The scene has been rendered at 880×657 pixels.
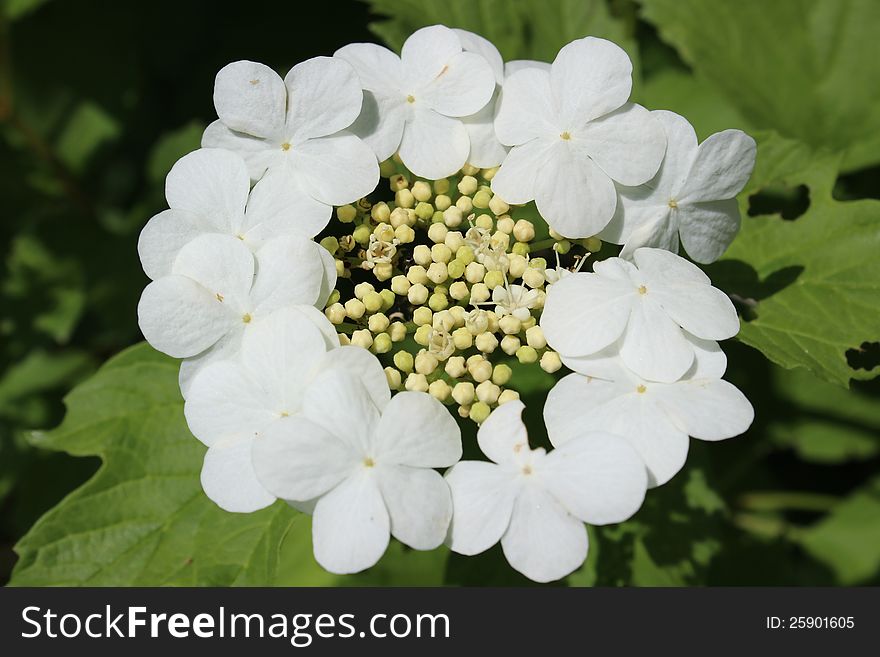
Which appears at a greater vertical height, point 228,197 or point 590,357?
point 228,197

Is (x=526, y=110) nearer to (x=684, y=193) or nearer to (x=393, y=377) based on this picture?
(x=684, y=193)

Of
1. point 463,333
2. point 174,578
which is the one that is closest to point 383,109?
point 463,333

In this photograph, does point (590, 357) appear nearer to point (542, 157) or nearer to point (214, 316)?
point (542, 157)

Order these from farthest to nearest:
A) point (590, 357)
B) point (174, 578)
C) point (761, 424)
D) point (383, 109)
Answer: point (761, 424)
point (174, 578)
point (383, 109)
point (590, 357)

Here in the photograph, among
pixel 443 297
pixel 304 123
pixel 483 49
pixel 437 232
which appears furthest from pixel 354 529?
pixel 483 49

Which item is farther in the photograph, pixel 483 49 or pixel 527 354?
pixel 483 49
